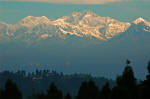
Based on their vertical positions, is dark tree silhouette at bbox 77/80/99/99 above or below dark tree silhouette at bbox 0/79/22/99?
above

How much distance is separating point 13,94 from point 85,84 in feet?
37.1

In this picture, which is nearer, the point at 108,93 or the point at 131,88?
the point at 131,88

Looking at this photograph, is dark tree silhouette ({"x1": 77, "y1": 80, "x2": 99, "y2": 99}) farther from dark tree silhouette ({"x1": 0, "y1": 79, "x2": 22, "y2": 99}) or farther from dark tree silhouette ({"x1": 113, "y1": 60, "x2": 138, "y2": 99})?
dark tree silhouette ({"x1": 0, "y1": 79, "x2": 22, "y2": 99})

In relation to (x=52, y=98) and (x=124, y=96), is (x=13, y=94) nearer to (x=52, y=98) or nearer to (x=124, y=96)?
(x=52, y=98)

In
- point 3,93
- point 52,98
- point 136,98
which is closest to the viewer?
point 136,98

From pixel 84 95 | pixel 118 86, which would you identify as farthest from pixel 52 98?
pixel 118 86

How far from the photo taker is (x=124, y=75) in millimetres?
66312

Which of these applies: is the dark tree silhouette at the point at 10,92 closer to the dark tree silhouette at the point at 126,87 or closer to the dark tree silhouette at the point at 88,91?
the dark tree silhouette at the point at 88,91

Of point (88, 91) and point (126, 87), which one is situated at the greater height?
point (88, 91)

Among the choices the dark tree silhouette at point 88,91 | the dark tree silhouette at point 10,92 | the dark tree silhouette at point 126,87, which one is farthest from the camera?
the dark tree silhouette at point 88,91

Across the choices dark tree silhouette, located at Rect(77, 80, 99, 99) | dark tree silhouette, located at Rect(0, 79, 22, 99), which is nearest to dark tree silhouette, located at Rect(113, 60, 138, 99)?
dark tree silhouette, located at Rect(77, 80, 99, 99)

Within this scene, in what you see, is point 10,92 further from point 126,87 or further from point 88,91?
point 126,87

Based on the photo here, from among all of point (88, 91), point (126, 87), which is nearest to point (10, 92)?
point (88, 91)

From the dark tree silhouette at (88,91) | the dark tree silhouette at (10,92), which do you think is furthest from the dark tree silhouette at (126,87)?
the dark tree silhouette at (10,92)
